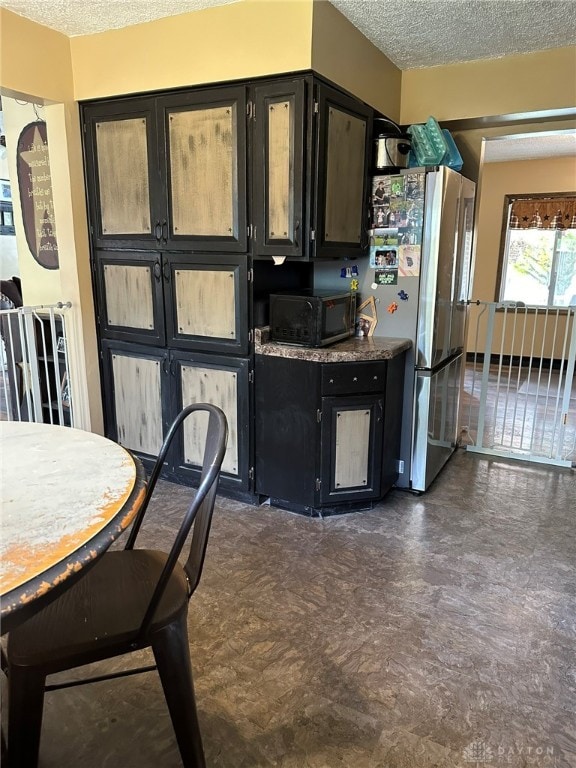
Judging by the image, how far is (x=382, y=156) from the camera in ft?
10.4

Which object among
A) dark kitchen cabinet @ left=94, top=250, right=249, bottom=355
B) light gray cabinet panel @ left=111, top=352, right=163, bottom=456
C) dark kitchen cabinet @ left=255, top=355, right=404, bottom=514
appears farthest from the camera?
light gray cabinet panel @ left=111, top=352, right=163, bottom=456

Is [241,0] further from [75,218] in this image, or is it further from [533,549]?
[533,549]

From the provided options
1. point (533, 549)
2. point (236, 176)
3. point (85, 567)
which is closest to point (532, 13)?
point (236, 176)

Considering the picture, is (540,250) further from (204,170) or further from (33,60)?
(33,60)

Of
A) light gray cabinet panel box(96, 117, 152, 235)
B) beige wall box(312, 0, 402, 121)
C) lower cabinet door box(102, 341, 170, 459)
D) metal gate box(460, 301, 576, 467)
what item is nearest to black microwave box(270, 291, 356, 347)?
lower cabinet door box(102, 341, 170, 459)

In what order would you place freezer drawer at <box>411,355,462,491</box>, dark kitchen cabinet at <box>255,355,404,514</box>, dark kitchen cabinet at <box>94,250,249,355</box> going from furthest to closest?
freezer drawer at <box>411,355,462,491</box>
dark kitchen cabinet at <box>94,250,249,355</box>
dark kitchen cabinet at <box>255,355,404,514</box>

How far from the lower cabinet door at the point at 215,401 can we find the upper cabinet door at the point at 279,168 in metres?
0.72

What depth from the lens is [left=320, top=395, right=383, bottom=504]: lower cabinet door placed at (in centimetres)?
297

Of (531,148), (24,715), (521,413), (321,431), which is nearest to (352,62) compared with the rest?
(321,431)

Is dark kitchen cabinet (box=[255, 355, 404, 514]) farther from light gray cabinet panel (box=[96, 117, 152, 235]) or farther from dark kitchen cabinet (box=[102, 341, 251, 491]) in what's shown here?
light gray cabinet panel (box=[96, 117, 152, 235])

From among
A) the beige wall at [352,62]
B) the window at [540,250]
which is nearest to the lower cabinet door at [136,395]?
the beige wall at [352,62]

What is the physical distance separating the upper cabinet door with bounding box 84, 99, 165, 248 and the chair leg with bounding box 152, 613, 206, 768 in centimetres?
239

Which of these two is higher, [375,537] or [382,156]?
[382,156]

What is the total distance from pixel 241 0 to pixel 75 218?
1.54 meters
